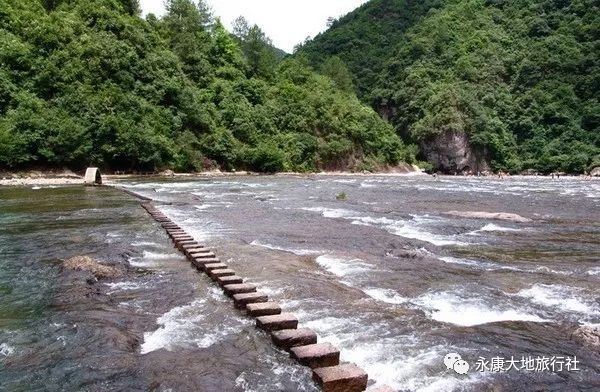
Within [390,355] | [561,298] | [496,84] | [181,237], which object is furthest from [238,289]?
[496,84]

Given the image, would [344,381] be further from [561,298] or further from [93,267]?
[93,267]

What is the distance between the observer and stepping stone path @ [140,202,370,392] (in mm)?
4738

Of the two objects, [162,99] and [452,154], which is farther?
[452,154]

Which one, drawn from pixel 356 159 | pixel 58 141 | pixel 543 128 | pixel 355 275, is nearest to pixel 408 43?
pixel 543 128

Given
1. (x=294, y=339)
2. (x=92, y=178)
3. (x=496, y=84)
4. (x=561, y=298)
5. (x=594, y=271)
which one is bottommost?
(x=594, y=271)

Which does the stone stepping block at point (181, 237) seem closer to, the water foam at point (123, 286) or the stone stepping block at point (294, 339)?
the water foam at point (123, 286)

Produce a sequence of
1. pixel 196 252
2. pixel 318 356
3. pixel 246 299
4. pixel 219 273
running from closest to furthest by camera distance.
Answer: pixel 318 356
pixel 246 299
pixel 219 273
pixel 196 252

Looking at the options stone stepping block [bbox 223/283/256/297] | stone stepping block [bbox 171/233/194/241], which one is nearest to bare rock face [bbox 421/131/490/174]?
stone stepping block [bbox 171/233/194/241]

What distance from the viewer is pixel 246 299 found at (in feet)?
24.2

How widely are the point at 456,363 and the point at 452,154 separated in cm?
9870

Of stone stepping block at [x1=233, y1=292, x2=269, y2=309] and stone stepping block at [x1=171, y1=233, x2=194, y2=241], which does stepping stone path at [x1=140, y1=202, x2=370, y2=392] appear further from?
stone stepping block at [x1=171, y1=233, x2=194, y2=241]

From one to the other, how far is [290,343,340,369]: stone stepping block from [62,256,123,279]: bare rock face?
16.7ft

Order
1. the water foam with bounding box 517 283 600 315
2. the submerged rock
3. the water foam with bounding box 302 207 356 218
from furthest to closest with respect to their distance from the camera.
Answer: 1. the water foam with bounding box 302 207 356 218
2. the submerged rock
3. the water foam with bounding box 517 283 600 315

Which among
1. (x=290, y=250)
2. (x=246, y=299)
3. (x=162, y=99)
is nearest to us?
(x=246, y=299)
